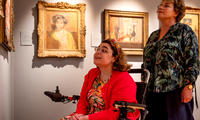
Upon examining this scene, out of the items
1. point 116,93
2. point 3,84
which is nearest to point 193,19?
point 116,93

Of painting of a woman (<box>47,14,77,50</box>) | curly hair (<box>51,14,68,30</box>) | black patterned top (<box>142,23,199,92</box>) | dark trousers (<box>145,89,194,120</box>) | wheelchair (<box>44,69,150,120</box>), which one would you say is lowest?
dark trousers (<box>145,89,194,120</box>)

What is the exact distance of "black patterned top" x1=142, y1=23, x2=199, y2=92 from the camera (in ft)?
7.17

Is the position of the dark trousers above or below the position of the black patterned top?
below

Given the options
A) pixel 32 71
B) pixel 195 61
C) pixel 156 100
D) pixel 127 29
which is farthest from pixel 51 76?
pixel 195 61

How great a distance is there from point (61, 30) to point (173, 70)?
2095mm

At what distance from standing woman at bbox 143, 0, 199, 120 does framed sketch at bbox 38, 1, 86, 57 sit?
66.2 inches

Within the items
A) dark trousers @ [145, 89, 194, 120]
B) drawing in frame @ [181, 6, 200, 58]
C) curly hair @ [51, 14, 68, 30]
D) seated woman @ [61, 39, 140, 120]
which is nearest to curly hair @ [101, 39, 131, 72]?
seated woman @ [61, 39, 140, 120]

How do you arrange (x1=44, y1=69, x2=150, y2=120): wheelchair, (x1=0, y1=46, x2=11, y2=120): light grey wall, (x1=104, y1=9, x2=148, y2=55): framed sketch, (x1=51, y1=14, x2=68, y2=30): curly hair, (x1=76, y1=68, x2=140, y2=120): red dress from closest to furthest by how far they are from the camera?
(x1=44, y1=69, x2=150, y2=120): wheelchair → (x1=76, y1=68, x2=140, y2=120): red dress → (x1=0, y1=46, x2=11, y2=120): light grey wall → (x1=51, y1=14, x2=68, y2=30): curly hair → (x1=104, y1=9, x2=148, y2=55): framed sketch

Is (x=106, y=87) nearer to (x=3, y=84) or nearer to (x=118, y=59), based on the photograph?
(x=118, y=59)

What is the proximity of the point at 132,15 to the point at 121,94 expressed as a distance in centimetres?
238

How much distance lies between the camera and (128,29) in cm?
404

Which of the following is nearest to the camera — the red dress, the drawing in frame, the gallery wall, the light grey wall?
the red dress

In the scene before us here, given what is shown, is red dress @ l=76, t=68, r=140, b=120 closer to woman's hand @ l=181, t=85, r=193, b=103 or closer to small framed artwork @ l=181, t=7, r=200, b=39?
woman's hand @ l=181, t=85, r=193, b=103

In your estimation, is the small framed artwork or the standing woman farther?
the small framed artwork
